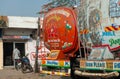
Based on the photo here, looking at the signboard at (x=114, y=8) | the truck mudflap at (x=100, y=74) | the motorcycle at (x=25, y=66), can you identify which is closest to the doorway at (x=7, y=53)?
the motorcycle at (x=25, y=66)

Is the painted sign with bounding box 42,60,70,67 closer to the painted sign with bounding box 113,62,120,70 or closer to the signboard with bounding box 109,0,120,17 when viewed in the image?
the painted sign with bounding box 113,62,120,70

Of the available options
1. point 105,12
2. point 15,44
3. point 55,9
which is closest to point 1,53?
point 15,44

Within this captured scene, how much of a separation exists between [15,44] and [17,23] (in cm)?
153

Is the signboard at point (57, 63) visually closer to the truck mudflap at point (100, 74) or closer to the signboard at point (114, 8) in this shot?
the truck mudflap at point (100, 74)

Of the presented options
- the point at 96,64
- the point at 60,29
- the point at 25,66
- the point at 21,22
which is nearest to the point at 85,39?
the point at 96,64

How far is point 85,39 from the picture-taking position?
11.1m

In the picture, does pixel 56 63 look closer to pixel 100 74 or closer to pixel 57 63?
pixel 57 63

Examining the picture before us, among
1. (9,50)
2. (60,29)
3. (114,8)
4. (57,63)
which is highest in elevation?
(114,8)

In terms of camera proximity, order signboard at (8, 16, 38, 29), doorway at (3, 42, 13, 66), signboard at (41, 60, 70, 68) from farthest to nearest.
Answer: doorway at (3, 42, 13, 66), signboard at (8, 16, 38, 29), signboard at (41, 60, 70, 68)

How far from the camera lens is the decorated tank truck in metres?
9.63

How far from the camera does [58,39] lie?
41.2 ft

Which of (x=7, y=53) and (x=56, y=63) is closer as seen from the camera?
(x=56, y=63)

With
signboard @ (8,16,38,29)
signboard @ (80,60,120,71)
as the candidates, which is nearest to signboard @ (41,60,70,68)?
signboard @ (80,60,120,71)

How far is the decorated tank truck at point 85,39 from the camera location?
379 inches
